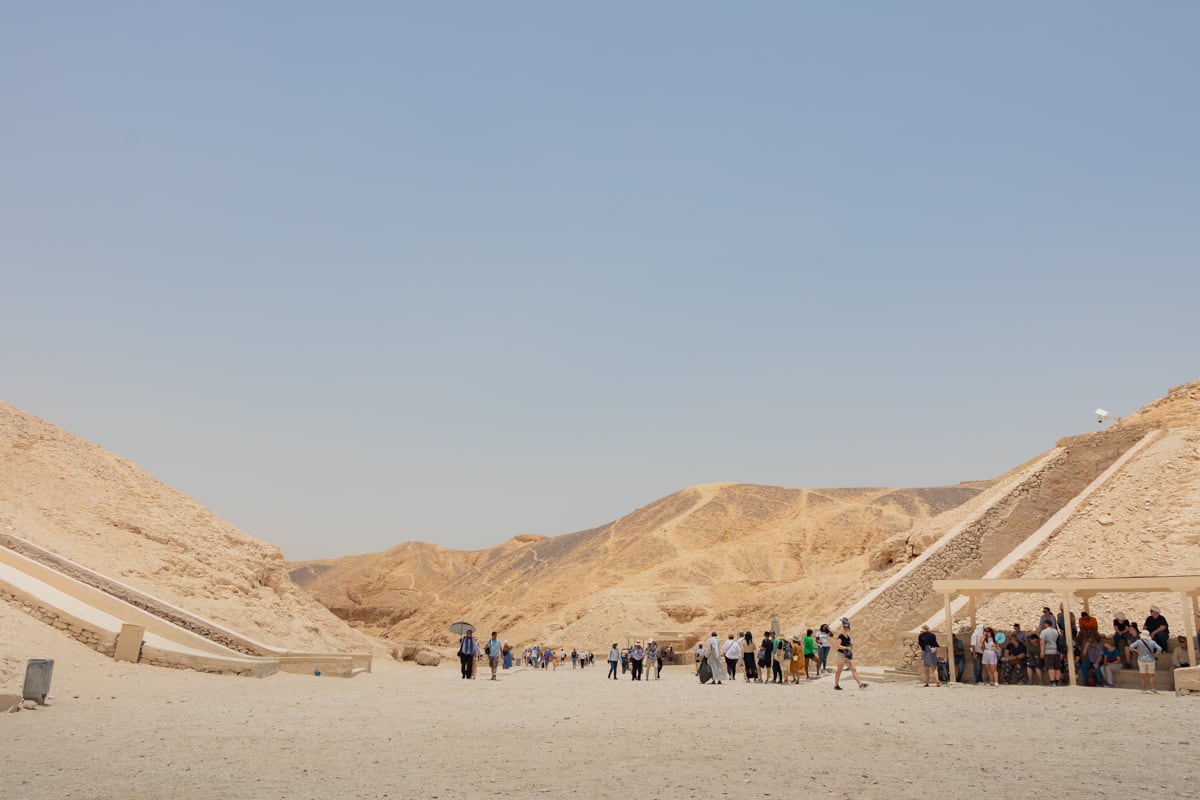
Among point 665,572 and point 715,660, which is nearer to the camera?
point 715,660

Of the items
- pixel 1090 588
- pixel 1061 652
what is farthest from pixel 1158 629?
pixel 1061 652

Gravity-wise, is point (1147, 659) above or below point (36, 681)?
above

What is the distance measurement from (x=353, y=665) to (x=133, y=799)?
47.5ft

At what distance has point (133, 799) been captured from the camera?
641 cm

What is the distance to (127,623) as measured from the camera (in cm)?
1653

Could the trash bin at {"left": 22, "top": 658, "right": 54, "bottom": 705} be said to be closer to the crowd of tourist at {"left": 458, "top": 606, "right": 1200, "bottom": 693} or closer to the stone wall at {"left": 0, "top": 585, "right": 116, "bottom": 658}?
the stone wall at {"left": 0, "top": 585, "right": 116, "bottom": 658}

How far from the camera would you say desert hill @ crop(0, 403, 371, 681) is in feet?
71.1

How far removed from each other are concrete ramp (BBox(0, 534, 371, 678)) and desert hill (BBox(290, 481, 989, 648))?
20.1m

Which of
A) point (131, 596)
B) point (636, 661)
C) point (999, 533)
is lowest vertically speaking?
point (636, 661)

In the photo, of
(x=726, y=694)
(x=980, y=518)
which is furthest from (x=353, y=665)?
(x=980, y=518)

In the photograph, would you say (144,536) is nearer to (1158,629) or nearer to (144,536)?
(144,536)

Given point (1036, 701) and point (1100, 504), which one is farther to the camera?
point (1100, 504)

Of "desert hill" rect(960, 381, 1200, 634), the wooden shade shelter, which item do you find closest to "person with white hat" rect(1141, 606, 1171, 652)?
the wooden shade shelter

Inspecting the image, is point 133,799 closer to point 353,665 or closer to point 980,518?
point 353,665
